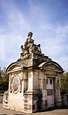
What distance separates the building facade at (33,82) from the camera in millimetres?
11898

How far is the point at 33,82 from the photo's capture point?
1208 centimetres

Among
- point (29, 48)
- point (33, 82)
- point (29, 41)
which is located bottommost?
point (33, 82)

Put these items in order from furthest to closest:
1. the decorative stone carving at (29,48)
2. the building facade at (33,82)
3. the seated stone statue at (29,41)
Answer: the seated stone statue at (29,41) → the decorative stone carving at (29,48) → the building facade at (33,82)

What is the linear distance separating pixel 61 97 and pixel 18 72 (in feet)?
14.1

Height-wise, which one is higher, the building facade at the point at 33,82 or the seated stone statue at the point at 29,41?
the seated stone statue at the point at 29,41

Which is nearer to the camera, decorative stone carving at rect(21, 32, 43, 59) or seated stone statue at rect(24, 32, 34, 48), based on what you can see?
decorative stone carving at rect(21, 32, 43, 59)

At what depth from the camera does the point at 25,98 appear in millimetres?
12062

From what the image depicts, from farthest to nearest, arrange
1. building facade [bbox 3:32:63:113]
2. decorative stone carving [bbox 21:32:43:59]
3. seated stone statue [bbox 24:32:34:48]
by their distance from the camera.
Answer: seated stone statue [bbox 24:32:34:48] → decorative stone carving [bbox 21:32:43:59] → building facade [bbox 3:32:63:113]

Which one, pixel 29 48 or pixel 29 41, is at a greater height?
pixel 29 41

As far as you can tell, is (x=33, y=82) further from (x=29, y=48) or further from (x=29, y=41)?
(x=29, y=41)

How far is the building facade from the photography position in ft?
39.0

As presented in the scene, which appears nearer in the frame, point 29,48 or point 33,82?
point 33,82

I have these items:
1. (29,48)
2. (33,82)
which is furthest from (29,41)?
(33,82)

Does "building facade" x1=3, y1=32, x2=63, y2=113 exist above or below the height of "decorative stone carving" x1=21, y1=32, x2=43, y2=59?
below
